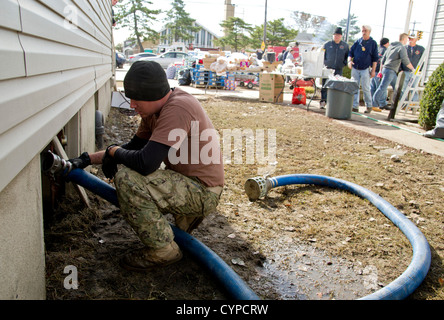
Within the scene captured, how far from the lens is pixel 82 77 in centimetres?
384

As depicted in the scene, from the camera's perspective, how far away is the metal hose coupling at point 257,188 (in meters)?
3.90

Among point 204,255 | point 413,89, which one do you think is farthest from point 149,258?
point 413,89

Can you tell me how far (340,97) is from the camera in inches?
353

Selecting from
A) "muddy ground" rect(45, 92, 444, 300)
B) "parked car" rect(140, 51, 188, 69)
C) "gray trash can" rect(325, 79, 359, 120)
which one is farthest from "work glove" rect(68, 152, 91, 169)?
"parked car" rect(140, 51, 188, 69)

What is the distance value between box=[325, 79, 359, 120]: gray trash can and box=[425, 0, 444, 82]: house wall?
10.1 feet

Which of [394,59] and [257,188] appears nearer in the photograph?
[257,188]

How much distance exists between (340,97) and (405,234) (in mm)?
6406

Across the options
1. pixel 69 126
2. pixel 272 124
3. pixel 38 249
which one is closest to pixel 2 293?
pixel 38 249

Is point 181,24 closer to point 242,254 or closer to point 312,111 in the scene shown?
point 312,111

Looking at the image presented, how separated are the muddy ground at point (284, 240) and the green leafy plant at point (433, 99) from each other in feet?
9.84

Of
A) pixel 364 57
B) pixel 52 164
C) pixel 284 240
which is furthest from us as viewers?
pixel 364 57

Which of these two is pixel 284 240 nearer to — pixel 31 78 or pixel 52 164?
pixel 52 164
